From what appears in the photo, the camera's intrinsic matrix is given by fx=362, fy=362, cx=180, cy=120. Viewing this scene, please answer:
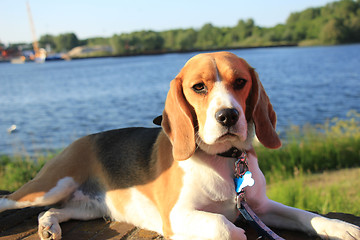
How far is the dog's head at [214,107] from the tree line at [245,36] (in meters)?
87.3

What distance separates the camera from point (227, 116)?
2.66 m

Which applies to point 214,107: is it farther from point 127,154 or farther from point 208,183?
point 127,154

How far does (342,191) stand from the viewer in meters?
6.23

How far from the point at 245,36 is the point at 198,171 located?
344 feet

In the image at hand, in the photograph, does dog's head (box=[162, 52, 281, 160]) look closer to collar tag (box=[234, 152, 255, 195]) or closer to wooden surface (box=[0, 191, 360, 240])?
collar tag (box=[234, 152, 255, 195])

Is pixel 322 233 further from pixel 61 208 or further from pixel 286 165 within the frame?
pixel 286 165

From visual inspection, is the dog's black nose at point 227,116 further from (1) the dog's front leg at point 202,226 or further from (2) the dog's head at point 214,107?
(1) the dog's front leg at point 202,226

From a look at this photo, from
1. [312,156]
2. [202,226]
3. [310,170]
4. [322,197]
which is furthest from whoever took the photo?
[312,156]

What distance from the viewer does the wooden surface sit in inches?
135

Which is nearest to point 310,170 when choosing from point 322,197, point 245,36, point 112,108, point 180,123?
point 322,197

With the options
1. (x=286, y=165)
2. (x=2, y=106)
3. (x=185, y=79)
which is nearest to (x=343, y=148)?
(x=286, y=165)

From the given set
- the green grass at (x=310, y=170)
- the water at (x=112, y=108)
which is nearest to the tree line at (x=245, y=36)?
the water at (x=112, y=108)

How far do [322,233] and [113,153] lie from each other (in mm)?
2251

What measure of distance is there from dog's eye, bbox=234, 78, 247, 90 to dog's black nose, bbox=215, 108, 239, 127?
1.17 feet
